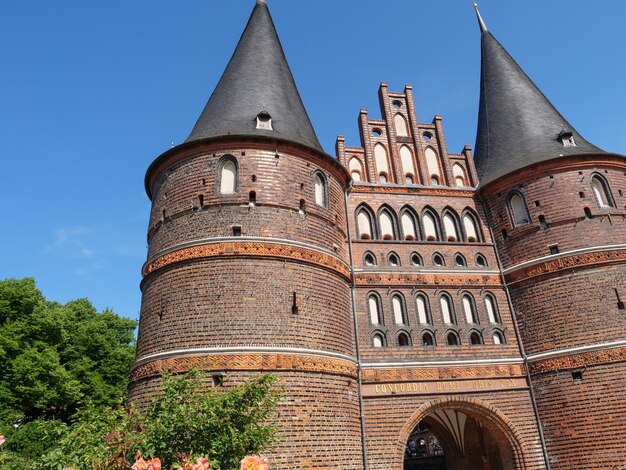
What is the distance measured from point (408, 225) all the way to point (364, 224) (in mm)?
1563

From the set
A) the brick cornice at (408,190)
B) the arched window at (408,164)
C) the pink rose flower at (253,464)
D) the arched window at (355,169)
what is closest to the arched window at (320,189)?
the brick cornice at (408,190)

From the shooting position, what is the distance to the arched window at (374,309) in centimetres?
1404

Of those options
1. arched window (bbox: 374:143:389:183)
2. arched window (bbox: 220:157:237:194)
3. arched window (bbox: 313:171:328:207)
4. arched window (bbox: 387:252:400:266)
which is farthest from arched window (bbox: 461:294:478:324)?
arched window (bbox: 220:157:237:194)

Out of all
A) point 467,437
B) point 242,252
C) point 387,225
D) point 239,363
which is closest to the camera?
point 239,363

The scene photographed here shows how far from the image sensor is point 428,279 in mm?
14898

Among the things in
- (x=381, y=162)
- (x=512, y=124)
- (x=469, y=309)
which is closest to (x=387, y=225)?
(x=381, y=162)

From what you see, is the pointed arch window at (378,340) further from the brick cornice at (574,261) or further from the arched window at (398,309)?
the brick cornice at (574,261)

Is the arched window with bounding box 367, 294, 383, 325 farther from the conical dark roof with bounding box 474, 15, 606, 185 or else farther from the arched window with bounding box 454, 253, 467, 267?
the conical dark roof with bounding box 474, 15, 606, 185

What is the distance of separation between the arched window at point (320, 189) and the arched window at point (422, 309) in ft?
13.6

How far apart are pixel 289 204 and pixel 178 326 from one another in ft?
14.3

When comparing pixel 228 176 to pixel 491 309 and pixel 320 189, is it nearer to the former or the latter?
pixel 320 189

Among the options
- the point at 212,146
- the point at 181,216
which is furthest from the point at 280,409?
the point at 212,146

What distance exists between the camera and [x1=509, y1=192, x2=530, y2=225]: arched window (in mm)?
15750

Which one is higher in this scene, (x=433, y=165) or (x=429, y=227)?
(x=433, y=165)
